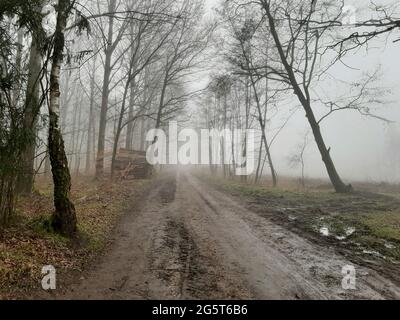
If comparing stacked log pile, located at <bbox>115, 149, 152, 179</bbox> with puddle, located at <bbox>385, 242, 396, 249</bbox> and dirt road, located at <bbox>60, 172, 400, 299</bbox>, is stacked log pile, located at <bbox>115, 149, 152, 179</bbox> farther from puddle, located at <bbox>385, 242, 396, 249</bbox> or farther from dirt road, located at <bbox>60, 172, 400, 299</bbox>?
puddle, located at <bbox>385, 242, 396, 249</bbox>

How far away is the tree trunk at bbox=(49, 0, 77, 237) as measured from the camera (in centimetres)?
807

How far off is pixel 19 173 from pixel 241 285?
4992mm

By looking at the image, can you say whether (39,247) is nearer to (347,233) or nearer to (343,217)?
(347,233)

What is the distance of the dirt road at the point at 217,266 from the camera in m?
5.74

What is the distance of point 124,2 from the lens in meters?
21.6

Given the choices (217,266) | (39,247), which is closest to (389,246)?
(217,266)

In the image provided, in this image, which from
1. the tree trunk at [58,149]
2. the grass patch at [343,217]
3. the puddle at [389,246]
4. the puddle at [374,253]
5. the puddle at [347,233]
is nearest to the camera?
the puddle at [374,253]

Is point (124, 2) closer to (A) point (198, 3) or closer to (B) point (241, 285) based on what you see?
(A) point (198, 3)

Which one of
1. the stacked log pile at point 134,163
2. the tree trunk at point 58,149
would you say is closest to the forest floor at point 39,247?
the tree trunk at point 58,149

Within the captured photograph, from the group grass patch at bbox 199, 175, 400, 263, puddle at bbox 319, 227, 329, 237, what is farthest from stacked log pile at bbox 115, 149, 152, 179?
puddle at bbox 319, 227, 329, 237

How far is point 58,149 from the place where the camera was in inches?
320

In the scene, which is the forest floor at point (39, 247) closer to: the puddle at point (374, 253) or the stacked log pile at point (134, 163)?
the puddle at point (374, 253)

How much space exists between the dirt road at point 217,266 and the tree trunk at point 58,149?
1275mm

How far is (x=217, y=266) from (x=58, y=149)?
4.18m
